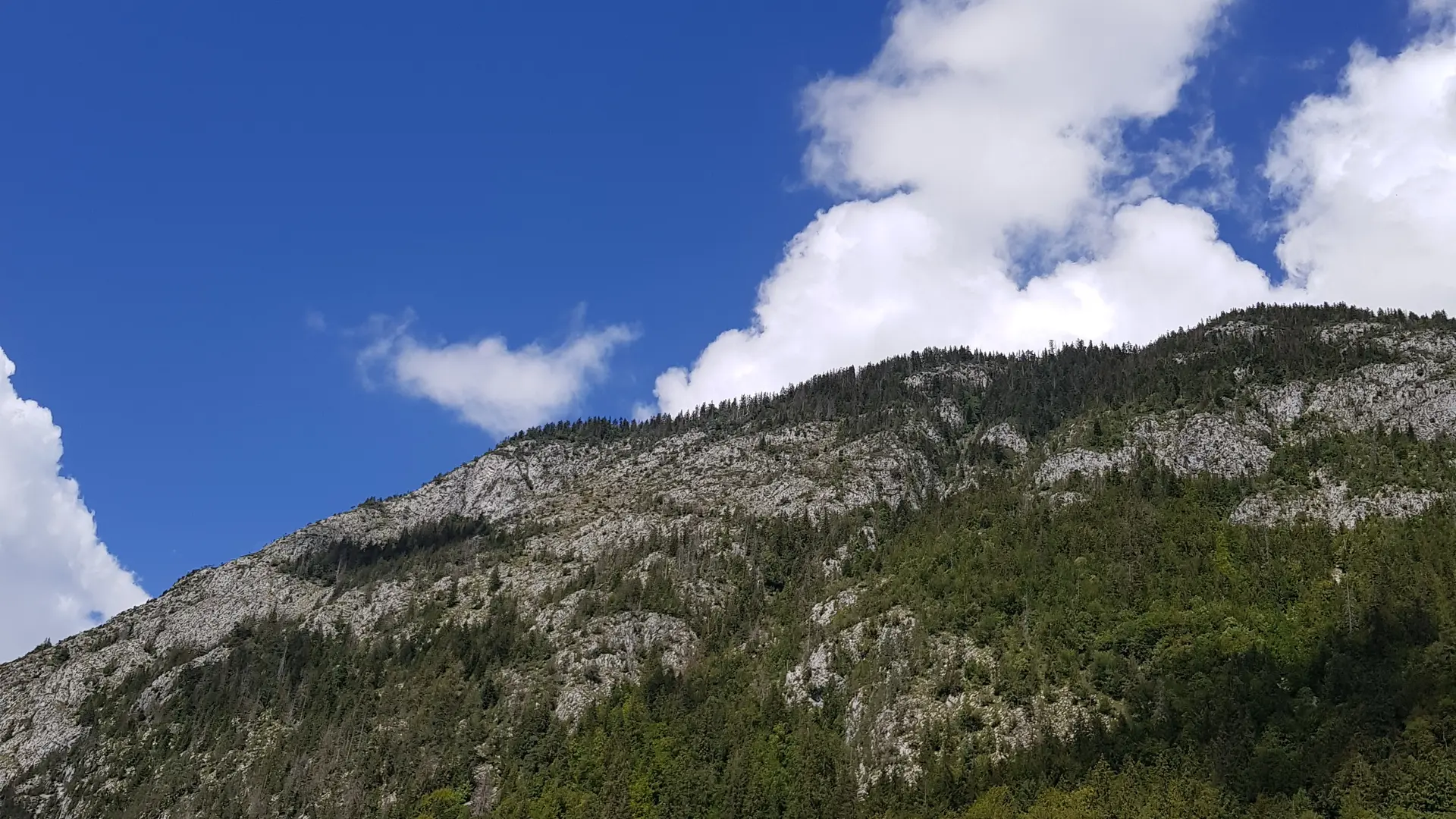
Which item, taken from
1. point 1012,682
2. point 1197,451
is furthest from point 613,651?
point 1197,451

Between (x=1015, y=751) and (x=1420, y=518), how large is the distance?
71962mm

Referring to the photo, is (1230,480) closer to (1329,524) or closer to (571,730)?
(1329,524)

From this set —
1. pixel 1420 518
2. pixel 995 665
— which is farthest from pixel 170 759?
pixel 1420 518

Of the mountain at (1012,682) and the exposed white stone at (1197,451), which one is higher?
the exposed white stone at (1197,451)

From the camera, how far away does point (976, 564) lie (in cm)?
17238

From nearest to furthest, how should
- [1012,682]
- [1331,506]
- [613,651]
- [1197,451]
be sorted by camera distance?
[1012,682]
[1331,506]
[613,651]
[1197,451]

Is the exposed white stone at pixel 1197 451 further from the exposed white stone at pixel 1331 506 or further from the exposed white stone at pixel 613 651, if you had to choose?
the exposed white stone at pixel 613 651

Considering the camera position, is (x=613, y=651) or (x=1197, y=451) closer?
(x=613, y=651)

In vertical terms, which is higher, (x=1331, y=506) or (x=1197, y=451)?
(x=1197, y=451)

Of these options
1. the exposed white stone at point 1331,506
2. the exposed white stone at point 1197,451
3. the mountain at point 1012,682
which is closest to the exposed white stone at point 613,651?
the mountain at point 1012,682

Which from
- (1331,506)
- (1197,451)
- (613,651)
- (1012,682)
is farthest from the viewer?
(1197,451)

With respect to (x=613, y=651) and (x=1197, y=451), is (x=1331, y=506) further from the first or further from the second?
(x=613, y=651)

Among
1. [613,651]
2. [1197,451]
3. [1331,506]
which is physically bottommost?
[613,651]

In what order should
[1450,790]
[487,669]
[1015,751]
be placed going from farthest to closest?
[487,669]
[1015,751]
[1450,790]
